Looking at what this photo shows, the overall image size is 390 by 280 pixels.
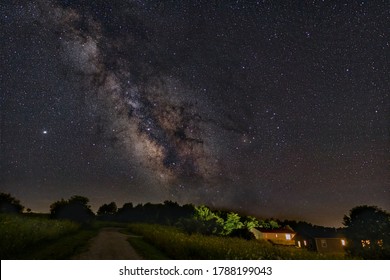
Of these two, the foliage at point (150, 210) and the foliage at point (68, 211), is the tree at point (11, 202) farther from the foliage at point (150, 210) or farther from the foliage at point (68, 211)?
the foliage at point (150, 210)

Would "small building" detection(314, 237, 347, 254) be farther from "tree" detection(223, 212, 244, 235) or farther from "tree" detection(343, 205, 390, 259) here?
"tree" detection(343, 205, 390, 259)

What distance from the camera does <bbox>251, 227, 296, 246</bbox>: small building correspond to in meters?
63.4

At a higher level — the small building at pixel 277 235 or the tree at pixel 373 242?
the small building at pixel 277 235

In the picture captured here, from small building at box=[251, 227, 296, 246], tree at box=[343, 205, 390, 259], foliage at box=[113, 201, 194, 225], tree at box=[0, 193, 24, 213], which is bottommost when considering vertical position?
tree at box=[343, 205, 390, 259]

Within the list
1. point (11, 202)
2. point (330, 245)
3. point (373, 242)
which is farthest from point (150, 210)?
point (373, 242)

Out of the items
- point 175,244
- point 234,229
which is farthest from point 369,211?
point 175,244

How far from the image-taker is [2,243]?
12289 mm

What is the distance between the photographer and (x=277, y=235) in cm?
6462

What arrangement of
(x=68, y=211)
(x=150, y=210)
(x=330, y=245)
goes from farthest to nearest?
(x=150, y=210)
(x=330, y=245)
(x=68, y=211)

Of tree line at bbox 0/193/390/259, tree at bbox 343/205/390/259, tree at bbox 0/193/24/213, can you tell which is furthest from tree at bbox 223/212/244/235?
tree at bbox 0/193/24/213

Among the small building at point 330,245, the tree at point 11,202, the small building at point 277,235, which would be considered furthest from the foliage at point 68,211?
the small building at point 330,245

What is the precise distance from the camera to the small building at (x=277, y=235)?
208 ft

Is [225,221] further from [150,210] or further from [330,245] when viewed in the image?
[150,210]
